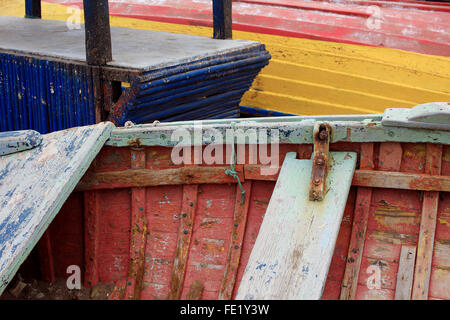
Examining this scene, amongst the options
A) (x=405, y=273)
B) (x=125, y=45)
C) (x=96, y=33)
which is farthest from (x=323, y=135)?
(x=125, y=45)

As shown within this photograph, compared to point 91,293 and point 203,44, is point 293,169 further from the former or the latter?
point 203,44

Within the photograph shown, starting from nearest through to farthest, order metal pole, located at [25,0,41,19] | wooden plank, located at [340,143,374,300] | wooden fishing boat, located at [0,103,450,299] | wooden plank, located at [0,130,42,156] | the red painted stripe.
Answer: wooden fishing boat, located at [0,103,450,299] → wooden plank, located at [340,143,374,300] → wooden plank, located at [0,130,42,156] → the red painted stripe → metal pole, located at [25,0,41,19]

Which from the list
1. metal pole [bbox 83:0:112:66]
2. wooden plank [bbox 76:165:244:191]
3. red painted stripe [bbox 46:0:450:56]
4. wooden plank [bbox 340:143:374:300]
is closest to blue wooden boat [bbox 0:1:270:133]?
metal pole [bbox 83:0:112:66]

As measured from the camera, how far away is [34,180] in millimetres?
2781

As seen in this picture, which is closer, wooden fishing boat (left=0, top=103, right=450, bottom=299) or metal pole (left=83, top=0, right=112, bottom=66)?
wooden fishing boat (left=0, top=103, right=450, bottom=299)

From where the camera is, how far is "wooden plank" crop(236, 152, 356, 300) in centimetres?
208

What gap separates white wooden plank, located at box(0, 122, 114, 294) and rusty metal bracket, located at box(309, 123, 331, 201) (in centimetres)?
117

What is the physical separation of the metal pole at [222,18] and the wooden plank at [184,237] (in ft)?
8.75

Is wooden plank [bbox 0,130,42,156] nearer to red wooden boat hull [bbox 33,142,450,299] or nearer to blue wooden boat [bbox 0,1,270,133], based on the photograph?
red wooden boat hull [bbox 33,142,450,299]

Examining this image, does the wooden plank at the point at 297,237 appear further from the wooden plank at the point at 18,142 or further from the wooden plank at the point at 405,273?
the wooden plank at the point at 18,142

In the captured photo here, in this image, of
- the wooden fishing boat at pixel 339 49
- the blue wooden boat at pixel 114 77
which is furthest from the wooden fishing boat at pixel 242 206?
the wooden fishing boat at pixel 339 49

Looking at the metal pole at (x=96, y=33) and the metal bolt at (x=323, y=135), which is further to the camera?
the metal pole at (x=96, y=33)

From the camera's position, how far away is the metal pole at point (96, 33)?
391 cm
